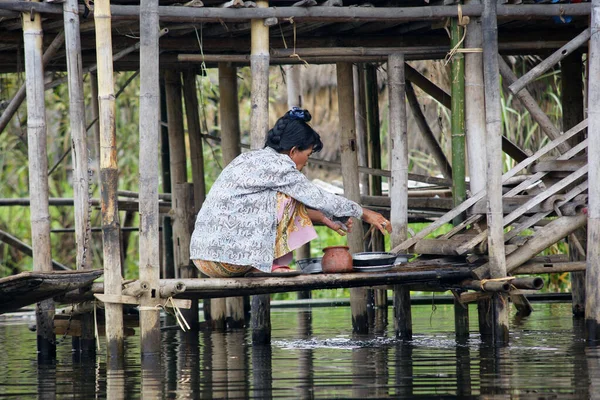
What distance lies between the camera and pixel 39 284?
6.36m

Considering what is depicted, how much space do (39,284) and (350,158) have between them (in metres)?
3.61

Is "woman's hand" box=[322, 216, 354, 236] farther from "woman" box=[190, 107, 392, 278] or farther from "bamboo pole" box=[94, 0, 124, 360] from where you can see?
"bamboo pole" box=[94, 0, 124, 360]

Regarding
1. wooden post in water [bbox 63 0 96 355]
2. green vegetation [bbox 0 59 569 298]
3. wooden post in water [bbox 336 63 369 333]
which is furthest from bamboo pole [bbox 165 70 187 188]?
green vegetation [bbox 0 59 569 298]

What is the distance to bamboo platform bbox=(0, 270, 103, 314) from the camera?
20.5ft

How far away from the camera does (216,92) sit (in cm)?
1731

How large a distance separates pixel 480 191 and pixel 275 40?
2.14 metres

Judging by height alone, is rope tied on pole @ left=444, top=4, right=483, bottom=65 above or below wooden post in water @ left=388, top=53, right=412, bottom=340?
above

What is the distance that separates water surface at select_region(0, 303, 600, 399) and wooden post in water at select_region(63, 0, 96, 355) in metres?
0.86

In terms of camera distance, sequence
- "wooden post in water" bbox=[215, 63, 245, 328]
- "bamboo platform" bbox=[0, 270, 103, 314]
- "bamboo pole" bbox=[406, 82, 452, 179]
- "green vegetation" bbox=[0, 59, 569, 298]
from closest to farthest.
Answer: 1. "bamboo platform" bbox=[0, 270, 103, 314]
2. "wooden post in water" bbox=[215, 63, 245, 328]
3. "bamboo pole" bbox=[406, 82, 452, 179]
4. "green vegetation" bbox=[0, 59, 569, 298]

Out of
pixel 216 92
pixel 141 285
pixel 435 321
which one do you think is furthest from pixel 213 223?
pixel 216 92

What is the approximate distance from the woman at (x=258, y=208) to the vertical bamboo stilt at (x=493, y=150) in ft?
3.19

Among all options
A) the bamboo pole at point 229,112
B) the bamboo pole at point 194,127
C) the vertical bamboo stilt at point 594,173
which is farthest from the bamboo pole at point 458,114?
the bamboo pole at point 194,127

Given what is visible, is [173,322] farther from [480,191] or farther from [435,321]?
[480,191]

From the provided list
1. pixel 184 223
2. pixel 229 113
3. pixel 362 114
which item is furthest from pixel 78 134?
pixel 362 114
